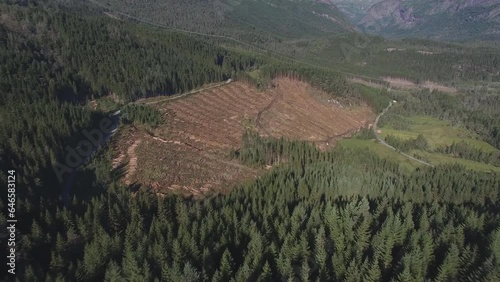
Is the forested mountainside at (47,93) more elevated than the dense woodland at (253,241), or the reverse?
the dense woodland at (253,241)

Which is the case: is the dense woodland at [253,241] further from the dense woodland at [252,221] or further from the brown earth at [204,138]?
the brown earth at [204,138]

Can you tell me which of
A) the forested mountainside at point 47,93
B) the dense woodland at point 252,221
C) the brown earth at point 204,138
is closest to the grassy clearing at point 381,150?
the brown earth at point 204,138

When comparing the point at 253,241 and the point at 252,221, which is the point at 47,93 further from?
the point at 253,241

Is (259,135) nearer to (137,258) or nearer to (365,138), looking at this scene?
(365,138)

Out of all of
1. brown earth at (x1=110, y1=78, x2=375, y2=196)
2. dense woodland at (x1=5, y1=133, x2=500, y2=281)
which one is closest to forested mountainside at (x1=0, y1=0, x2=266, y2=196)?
brown earth at (x1=110, y1=78, x2=375, y2=196)

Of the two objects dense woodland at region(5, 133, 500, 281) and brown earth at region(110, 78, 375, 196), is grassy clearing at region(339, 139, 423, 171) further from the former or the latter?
dense woodland at region(5, 133, 500, 281)
